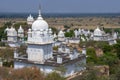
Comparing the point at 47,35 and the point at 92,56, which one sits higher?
the point at 47,35

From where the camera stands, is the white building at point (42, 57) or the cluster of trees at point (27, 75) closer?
the cluster of trees at point (27, 75)

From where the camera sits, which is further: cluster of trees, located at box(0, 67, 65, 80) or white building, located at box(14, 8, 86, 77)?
white building, located at box(14, 8, 86, 77)

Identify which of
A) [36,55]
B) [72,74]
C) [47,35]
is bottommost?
[72,74]

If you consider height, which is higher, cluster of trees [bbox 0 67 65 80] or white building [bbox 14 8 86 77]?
white building [bbox 14 8 86 77]

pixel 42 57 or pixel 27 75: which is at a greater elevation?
pixel 42 57

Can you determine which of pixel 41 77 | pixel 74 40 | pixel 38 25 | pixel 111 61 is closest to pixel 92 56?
pixel 111 61

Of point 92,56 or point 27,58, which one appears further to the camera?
point 92,56

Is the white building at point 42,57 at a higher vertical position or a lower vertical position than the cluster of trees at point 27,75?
higher

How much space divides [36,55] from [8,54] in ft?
25.7

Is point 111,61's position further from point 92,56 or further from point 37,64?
point 37,64

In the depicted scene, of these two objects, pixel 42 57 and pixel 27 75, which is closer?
pixel 27 75

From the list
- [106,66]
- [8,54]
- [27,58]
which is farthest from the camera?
[8,54]

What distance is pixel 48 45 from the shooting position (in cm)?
3594

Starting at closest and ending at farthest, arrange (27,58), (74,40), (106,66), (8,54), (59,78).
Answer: (59,78), (27,58), (106,66), (8,54), (74,40)
